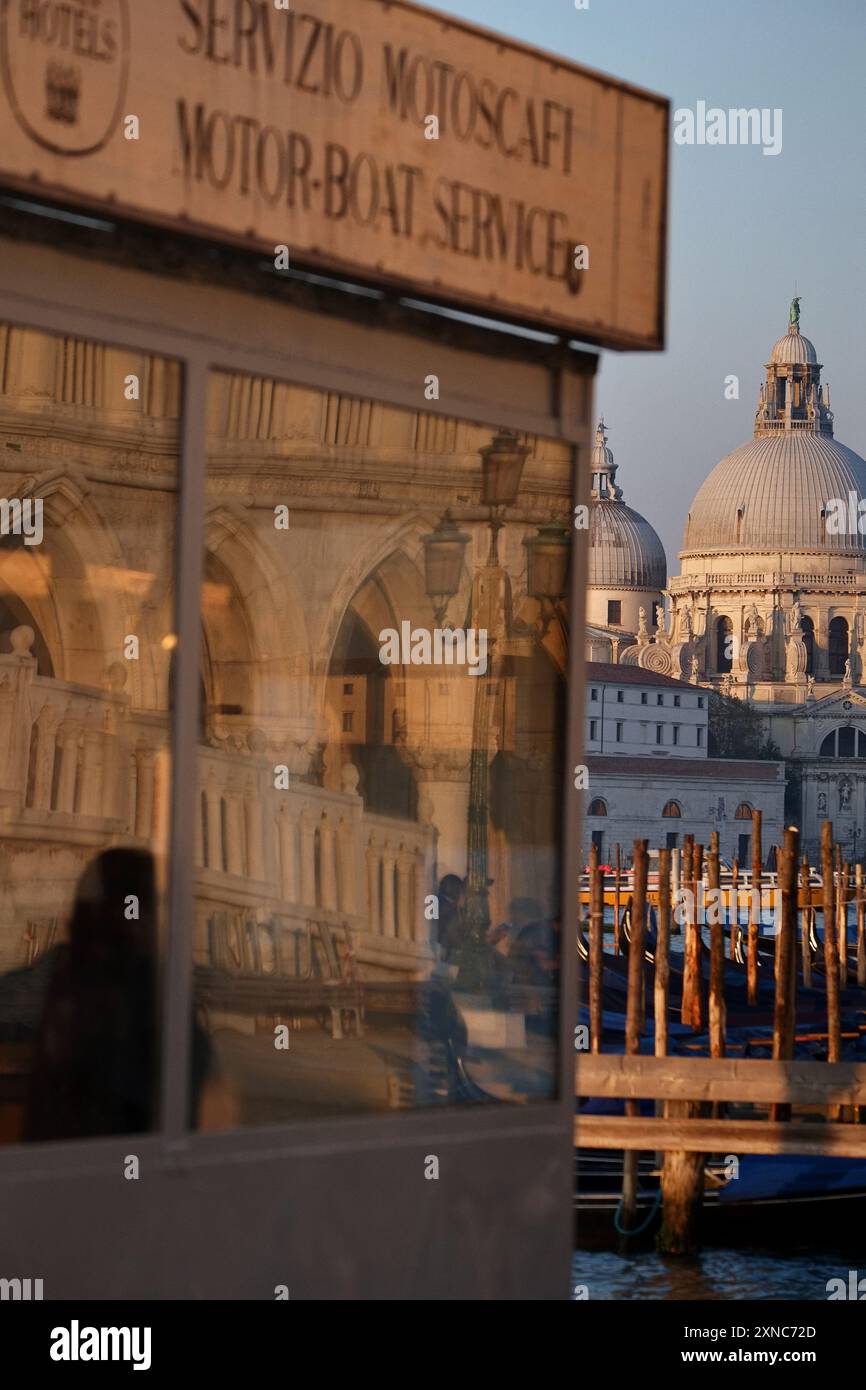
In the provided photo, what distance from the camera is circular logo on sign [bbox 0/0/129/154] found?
228 cm

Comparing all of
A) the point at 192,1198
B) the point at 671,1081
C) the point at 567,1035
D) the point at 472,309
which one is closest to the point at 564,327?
the point at 472,309

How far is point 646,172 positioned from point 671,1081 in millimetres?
5748

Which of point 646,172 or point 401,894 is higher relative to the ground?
point 646,172

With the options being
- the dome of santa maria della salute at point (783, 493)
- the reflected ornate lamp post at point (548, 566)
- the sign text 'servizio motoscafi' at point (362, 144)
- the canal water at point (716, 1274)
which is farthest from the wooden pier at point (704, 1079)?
the dome of santa maria della salute at point (783, 493)

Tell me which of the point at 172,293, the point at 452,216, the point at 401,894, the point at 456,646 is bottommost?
the point at 401,894

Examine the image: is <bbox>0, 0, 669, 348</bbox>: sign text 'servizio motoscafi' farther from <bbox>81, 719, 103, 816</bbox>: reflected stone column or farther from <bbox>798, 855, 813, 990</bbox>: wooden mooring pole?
<bbox>798, 855, 813, 990</bbox>: wooden mooring pole

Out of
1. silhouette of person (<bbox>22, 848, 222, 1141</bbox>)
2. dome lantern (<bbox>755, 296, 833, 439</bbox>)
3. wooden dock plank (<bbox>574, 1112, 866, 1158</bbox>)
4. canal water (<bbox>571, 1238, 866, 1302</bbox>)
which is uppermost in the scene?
dome lantern (<bbox>755, 296, 833, 439</bbox>)

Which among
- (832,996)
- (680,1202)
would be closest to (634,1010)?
(680,1202)

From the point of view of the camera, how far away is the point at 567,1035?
2955 mm

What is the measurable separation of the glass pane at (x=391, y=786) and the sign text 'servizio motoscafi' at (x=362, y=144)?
0.21 meters

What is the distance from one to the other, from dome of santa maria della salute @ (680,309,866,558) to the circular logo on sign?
8323 cm

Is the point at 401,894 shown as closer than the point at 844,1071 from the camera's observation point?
Yes

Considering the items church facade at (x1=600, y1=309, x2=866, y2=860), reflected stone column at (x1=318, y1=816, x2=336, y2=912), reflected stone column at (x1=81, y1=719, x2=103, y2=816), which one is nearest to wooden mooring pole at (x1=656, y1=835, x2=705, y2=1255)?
reflected stone column at (x1=81, y1=719, x2=103, y2=816)
